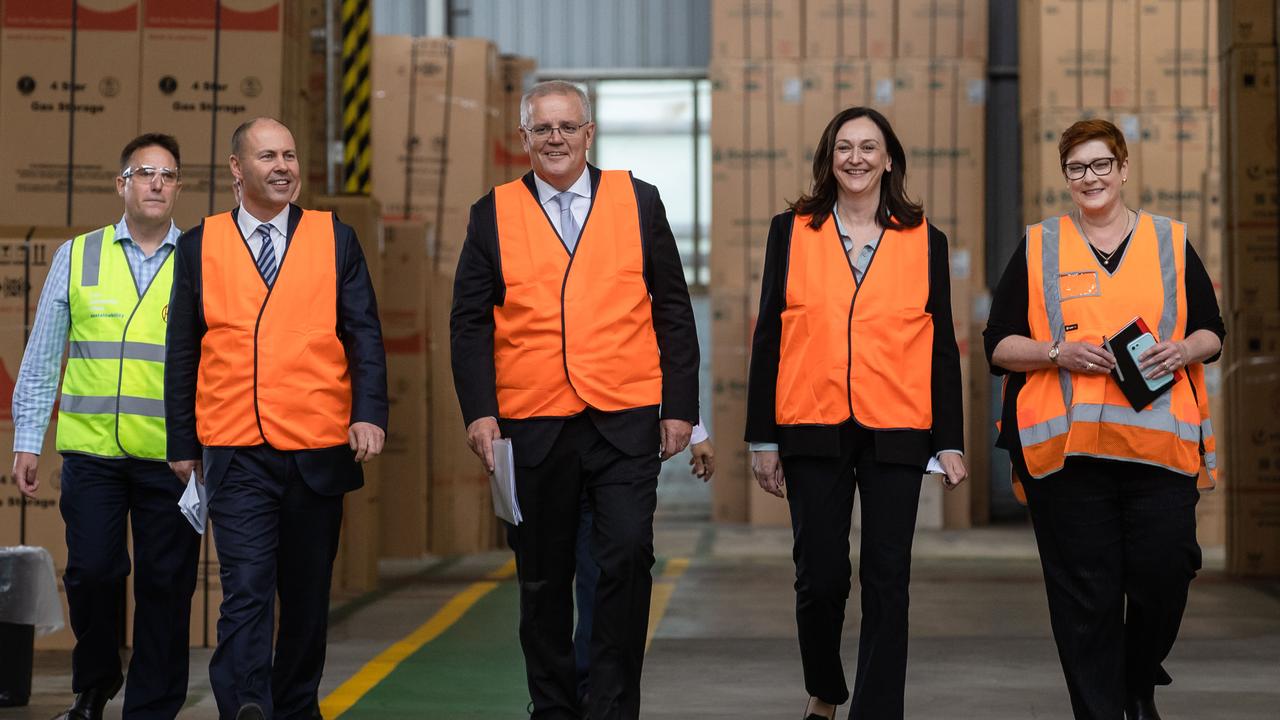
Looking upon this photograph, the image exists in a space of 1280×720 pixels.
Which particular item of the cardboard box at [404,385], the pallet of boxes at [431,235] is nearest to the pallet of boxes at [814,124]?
the pallet of boxes at [431,235]

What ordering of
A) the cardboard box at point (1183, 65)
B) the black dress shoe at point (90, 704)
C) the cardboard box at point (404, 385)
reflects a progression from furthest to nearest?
the cardboard box at point (1183, 65) < the cardboard box at point (404, 385) < the black dress shoe at point (90, 704)

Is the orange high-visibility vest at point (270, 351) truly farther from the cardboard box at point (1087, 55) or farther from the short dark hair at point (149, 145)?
the cardboard box at point (1087, 55)

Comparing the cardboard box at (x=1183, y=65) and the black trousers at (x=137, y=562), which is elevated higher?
the cardboard box at (x=1183, y=65)

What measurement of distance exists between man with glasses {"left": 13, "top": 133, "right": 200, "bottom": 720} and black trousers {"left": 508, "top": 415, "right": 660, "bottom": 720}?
1259mm

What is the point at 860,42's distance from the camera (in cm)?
1469

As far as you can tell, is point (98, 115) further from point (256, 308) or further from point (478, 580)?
point (478, 580)

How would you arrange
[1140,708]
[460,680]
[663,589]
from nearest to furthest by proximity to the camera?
[1140,708]
[460,680]
[663,589]

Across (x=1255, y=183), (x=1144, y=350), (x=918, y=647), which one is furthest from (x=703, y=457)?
(x=1255, y=183)

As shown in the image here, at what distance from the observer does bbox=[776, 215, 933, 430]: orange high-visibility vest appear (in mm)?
4594

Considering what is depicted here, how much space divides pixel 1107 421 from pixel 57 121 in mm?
4967

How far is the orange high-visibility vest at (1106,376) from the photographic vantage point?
14.4ft

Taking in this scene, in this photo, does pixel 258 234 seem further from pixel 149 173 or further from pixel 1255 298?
pixel 1255 298

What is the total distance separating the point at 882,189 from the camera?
15.8 ft

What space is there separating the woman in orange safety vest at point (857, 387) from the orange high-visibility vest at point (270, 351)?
125 cm
